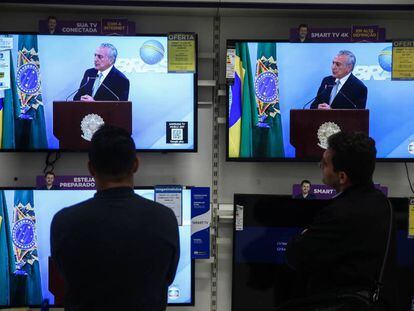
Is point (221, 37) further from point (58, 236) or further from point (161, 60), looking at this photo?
point (58, 236)

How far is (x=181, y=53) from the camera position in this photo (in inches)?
78.2

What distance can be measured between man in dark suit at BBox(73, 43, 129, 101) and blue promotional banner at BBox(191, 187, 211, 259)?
582 mm

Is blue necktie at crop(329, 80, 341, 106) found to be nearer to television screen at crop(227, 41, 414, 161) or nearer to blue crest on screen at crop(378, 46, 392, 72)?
television screen at crop(227, 41, 414, 161)

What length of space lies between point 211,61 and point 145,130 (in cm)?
47

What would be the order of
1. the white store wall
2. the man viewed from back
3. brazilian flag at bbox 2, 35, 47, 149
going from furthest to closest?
the white store wall
brazilian flag at bbox 2, 35, 47, 149
the man viewed from back

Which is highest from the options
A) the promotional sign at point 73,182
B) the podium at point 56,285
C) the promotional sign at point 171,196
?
the promotional sign at point 73,182

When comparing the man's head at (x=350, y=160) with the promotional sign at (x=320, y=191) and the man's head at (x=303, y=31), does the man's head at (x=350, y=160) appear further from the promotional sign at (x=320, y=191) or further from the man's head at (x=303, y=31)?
the man's head at (x=303, y=31)

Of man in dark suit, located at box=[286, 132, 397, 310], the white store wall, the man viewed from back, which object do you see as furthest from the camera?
the white store wall

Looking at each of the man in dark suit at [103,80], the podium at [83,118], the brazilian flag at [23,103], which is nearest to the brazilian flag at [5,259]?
the brazilian flag at [23,103]

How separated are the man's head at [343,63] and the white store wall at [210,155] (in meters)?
0.20

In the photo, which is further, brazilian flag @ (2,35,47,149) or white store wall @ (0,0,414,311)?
white store wall @ (0,0,414,311)

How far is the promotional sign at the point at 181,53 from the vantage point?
6.50 feet

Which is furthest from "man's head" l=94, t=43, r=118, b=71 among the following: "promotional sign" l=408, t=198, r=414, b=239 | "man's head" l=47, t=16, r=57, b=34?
"promotional sign" l=408, t=198, r=414, b=239

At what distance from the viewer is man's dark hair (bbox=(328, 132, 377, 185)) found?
1.42 m
